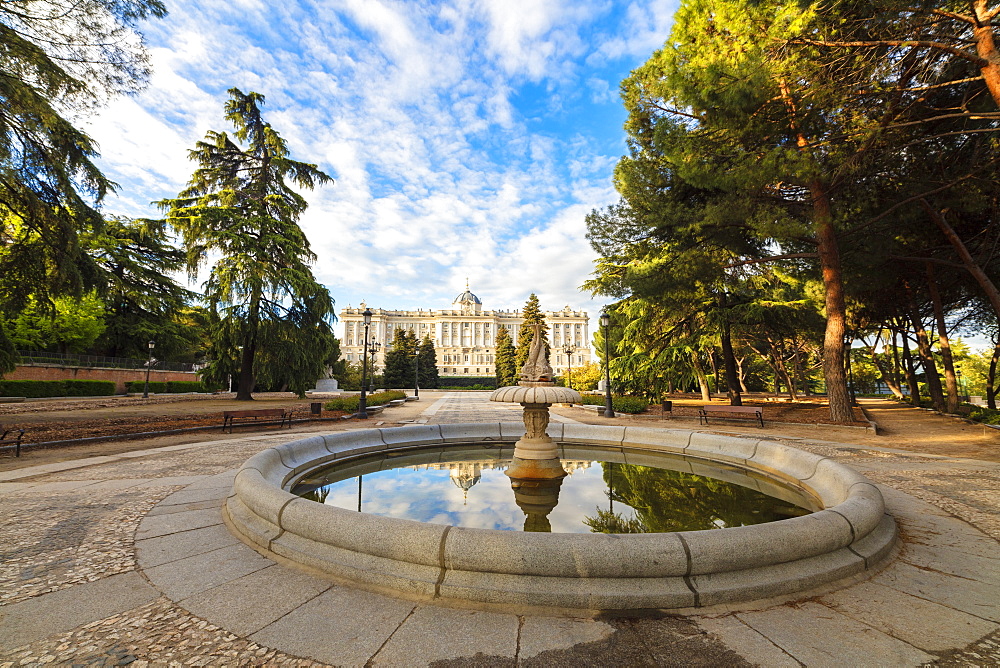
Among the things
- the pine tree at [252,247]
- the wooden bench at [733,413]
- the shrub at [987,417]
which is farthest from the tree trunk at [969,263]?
the pine tree at [252,247]

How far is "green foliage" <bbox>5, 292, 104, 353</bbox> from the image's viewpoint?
27383mm

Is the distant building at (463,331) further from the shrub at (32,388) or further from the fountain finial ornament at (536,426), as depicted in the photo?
the fountain finial ornament at (536,426)

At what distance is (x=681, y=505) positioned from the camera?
16.8 ft

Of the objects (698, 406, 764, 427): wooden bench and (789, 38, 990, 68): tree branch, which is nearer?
(789, 38, 990, 68): tree branch

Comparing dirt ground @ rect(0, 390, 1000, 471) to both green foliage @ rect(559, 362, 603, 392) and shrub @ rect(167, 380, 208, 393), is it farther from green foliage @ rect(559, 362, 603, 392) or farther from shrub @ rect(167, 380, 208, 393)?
shrub @ rect(167, 380, 208, 393)

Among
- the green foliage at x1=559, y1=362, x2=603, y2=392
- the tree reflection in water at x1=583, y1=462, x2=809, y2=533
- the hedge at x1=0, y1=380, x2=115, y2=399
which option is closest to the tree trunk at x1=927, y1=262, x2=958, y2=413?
the green foliage at x1=559, y1=362, x2=603, y2=392

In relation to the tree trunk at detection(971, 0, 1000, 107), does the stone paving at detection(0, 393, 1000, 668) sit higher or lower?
lower

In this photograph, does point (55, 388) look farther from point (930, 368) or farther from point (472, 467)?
point (930, 368)

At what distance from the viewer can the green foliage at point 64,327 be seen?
27383 mm

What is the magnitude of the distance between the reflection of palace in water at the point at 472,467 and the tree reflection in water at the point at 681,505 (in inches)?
33.9

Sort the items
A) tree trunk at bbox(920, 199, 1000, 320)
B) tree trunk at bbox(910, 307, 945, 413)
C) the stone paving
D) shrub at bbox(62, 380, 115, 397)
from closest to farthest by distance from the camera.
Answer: the stone paving, tree trunk at bbox(920, 199, 1000, 320), tree trunk at bbox(910, 307, 945, 413), shrub at bbox(62, 380, 115, 397)

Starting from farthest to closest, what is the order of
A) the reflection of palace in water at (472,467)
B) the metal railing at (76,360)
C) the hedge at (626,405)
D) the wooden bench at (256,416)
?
the metal railing at (76,360), the hedge at (626,405), the wooden bench at (256,416), the reflection of palace in water at (472,467)

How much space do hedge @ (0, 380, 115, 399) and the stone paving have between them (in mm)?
28405

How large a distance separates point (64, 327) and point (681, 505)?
3953cm
